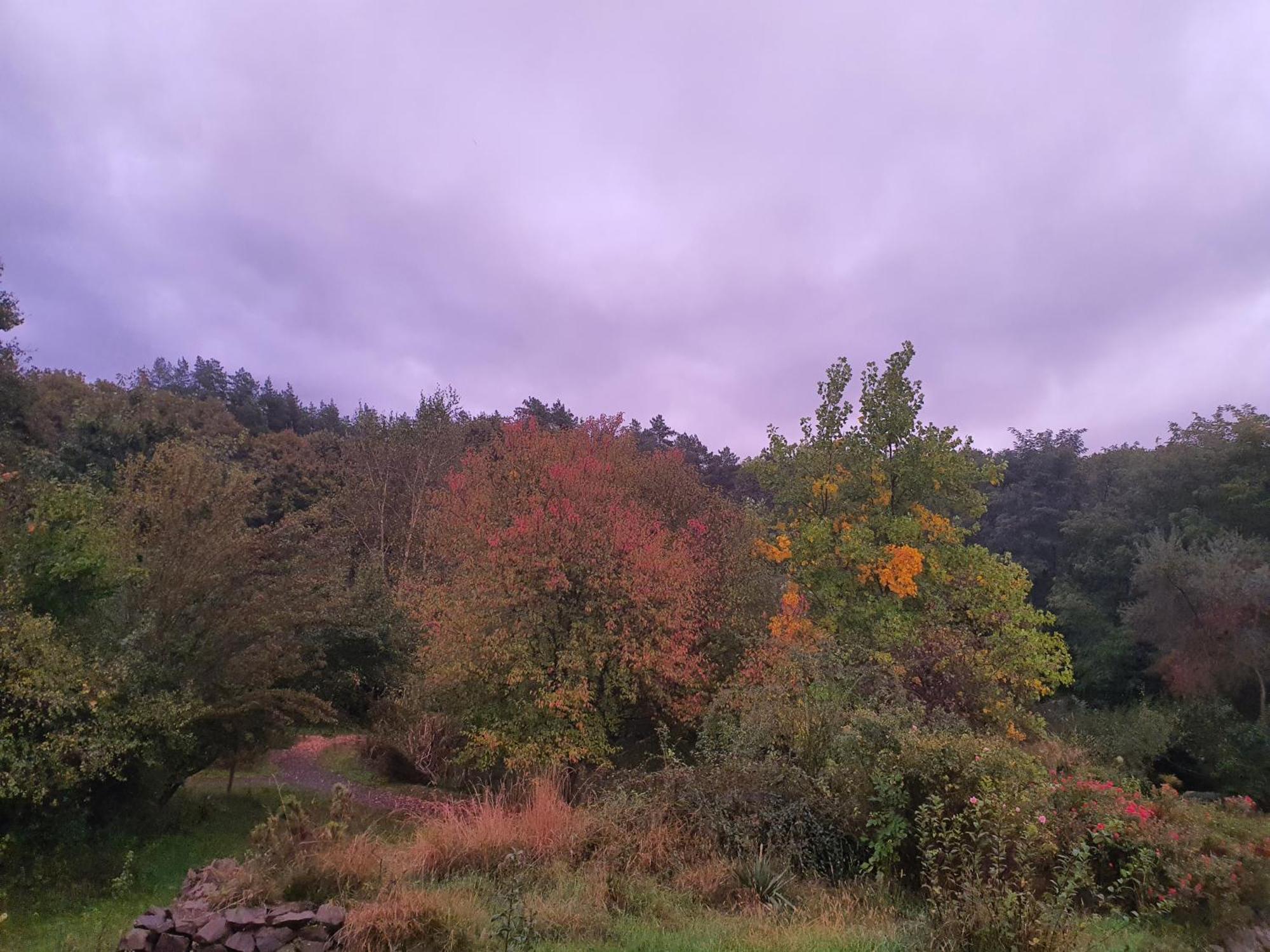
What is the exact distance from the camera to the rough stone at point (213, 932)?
5055mm

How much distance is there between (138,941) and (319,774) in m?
14.7

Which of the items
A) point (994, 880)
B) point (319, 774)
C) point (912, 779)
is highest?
point (912, 779)

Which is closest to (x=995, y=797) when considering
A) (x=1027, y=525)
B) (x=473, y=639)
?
(x=473, y=639)

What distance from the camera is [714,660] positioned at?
16.2 meters

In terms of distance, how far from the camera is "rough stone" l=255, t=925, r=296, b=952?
16.6 feet

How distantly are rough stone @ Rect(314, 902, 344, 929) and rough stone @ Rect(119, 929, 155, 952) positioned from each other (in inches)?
44.3

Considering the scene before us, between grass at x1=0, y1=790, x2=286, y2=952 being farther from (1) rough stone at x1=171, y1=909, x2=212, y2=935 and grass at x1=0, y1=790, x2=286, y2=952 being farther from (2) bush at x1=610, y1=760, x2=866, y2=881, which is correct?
(2) bush at x1=610, y1=760, x2=866, y2=881

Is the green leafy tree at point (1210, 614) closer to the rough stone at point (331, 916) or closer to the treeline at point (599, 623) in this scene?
the treeline at point (599, 623)

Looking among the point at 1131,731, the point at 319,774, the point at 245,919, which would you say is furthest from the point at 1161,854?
the point at 319,774

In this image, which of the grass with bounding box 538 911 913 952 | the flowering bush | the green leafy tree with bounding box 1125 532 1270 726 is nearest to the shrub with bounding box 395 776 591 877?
the grass with bounding box 538 911 913 952

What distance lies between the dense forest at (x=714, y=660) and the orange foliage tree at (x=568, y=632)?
0.07m

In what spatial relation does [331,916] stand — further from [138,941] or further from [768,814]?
[768,814]

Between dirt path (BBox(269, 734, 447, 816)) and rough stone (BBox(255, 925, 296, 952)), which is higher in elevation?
rough stone (BBox(255, 925, 296, 952))

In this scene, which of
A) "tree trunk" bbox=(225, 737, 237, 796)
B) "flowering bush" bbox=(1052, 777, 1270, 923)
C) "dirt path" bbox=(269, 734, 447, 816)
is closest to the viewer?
"flowering bush" bbox=(1052, 777, 1270, 923)
